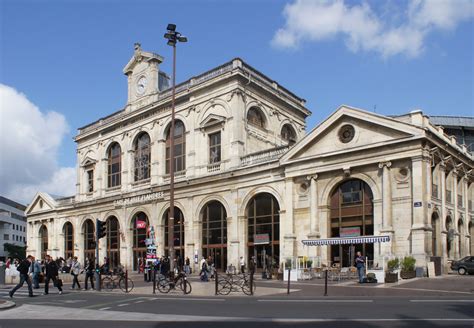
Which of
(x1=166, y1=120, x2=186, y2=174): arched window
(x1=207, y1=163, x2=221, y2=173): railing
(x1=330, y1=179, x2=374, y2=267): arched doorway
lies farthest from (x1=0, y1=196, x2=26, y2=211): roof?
(x1=330, y1=179, x2=374, y2=267): arched doorway

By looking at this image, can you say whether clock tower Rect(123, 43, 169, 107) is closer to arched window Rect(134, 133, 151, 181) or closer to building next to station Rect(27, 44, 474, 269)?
building next to station Rect(27, 44, 474, 269)

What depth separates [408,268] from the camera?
2627 centimetres

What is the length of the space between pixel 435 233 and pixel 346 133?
24.9ft

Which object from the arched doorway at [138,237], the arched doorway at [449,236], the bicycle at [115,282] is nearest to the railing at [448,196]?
the arched doorway at [449,236]

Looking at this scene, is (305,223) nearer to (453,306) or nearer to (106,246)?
(453,306)

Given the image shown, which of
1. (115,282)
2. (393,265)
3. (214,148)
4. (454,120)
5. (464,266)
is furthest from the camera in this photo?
(454,120)

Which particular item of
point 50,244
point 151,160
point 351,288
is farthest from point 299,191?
point 50,244

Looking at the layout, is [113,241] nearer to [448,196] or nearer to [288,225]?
[288,225]

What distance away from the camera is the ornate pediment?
28.8 metres

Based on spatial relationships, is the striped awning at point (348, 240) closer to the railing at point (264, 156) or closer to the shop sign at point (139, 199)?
the railing at point (264, 156)

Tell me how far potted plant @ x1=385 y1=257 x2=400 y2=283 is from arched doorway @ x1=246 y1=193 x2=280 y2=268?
31.9ft

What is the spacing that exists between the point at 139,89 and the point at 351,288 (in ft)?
103

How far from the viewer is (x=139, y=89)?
47.7 meters

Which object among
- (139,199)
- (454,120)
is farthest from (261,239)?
(454,120)
